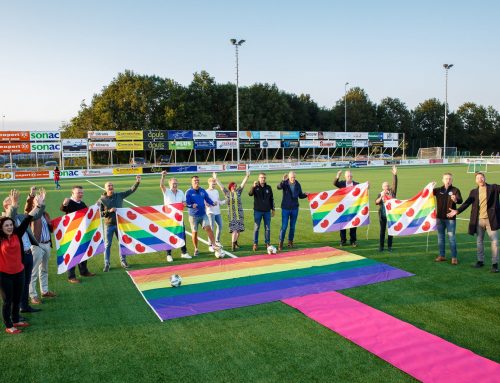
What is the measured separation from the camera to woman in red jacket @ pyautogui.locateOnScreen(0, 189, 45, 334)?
246 inches

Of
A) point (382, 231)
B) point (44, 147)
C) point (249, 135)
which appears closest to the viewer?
point (382, 231)

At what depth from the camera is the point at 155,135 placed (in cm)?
5162

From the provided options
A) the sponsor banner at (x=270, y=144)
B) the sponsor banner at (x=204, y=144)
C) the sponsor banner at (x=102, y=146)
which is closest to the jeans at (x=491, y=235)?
the sponsor banner at (x=102, y=146)

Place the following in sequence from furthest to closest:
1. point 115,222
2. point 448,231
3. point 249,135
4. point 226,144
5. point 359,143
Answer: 1. point 359,143
2. point 249,135
3. point 226,144
4. point 115,222
5. point 448,231

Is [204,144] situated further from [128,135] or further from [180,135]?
[128,135]

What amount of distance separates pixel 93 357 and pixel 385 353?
405cm

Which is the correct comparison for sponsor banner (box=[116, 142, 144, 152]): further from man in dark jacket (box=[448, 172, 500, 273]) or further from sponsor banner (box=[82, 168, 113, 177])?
man in dark jacket (box=[448, 172, 500, 273])

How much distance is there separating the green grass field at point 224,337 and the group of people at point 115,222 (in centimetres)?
49

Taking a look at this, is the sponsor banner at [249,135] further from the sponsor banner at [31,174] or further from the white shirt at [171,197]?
the white shirt at [171,197]

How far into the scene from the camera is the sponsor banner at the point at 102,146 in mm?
47906

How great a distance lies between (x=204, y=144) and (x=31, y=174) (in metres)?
21.3

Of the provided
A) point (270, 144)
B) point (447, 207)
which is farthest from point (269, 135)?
point (447, 207)

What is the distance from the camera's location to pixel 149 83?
207 feet

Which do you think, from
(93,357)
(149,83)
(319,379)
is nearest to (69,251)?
(93,357)
